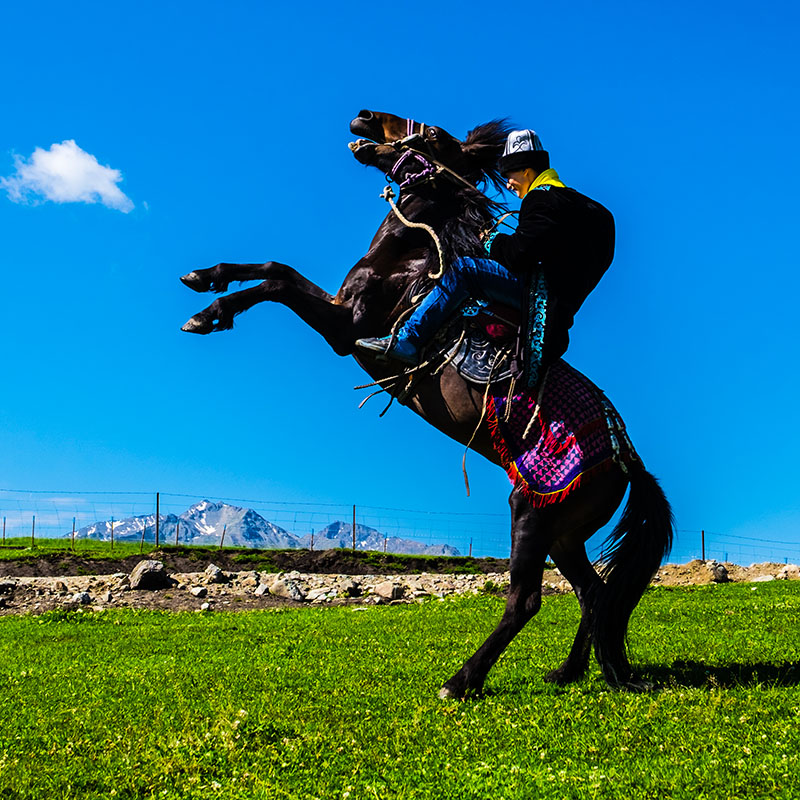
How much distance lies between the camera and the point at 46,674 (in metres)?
9.53

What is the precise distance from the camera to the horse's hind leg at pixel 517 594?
22.8ft

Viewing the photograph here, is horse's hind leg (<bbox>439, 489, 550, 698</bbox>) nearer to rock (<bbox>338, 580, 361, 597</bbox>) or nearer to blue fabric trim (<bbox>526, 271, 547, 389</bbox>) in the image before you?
blue fabric trim (<bbox>526, 271, 547, 389</bbox>)

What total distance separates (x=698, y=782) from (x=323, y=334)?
17.8ft

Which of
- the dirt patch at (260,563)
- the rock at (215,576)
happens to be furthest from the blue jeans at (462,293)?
the dirt patch at (260,563)

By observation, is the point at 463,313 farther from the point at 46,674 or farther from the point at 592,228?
the point at 46,674

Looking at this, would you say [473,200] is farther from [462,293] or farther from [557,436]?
[557,436]

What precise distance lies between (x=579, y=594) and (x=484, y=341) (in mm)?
2567

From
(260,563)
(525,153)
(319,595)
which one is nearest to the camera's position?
(525,153)

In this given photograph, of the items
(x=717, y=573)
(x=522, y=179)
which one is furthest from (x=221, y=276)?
(x=717, y=573)

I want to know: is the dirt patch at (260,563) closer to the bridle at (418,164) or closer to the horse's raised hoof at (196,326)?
the horse's raised hoof at (196,326)

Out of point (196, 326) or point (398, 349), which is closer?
point (398, 349)

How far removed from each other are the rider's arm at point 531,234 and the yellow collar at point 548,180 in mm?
161

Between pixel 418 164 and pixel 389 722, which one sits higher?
pixel 418 164

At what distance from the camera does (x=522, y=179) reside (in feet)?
25.6
